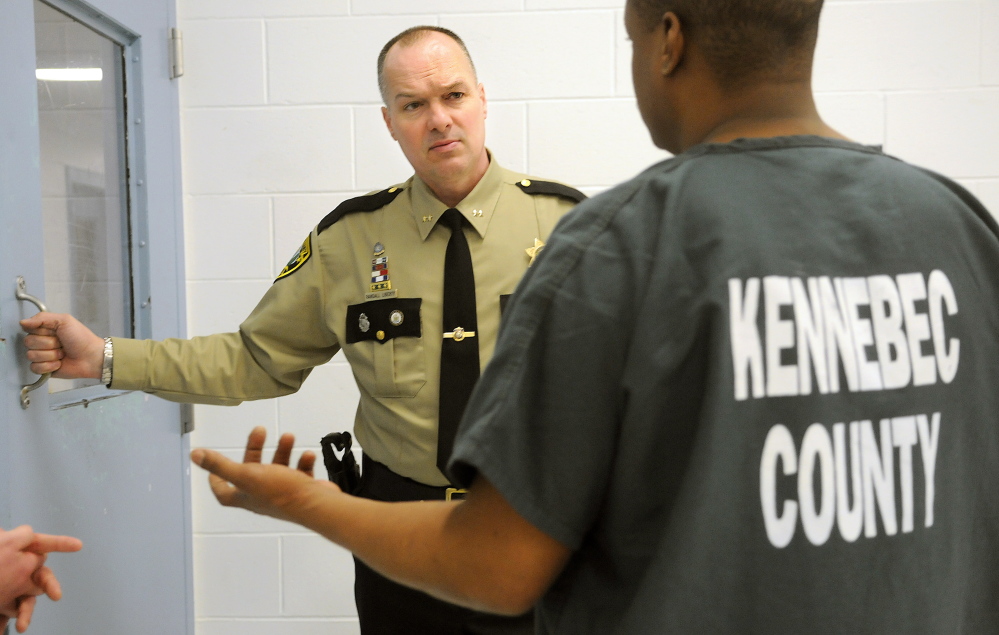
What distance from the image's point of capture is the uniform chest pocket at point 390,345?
5.20ft

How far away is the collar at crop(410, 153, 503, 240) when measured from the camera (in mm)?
1651

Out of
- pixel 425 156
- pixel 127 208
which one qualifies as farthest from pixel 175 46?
pixel 425 156

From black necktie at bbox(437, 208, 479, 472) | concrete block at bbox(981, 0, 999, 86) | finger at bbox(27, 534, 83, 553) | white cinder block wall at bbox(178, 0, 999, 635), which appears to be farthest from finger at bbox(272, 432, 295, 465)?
concrete block at bbox(981, 0, 999, 86)

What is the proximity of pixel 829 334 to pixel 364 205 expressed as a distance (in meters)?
1.26

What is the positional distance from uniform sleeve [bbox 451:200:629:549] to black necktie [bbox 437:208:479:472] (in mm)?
899

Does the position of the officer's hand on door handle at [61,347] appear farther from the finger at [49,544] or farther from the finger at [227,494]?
the finger at [227,494]

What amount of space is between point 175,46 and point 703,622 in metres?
2.02

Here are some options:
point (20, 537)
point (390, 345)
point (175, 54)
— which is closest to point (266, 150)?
point (175, 54)

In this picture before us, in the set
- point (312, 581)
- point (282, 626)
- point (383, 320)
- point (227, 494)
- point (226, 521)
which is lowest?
point (282, 626)

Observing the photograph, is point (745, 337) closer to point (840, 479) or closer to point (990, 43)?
point (840, 479)

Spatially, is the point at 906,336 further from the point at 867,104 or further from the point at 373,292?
the point at 867,104

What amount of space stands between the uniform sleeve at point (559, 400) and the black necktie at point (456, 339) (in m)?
0.90

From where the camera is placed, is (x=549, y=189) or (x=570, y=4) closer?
(x=549, y=189)

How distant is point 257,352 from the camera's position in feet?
5.41
